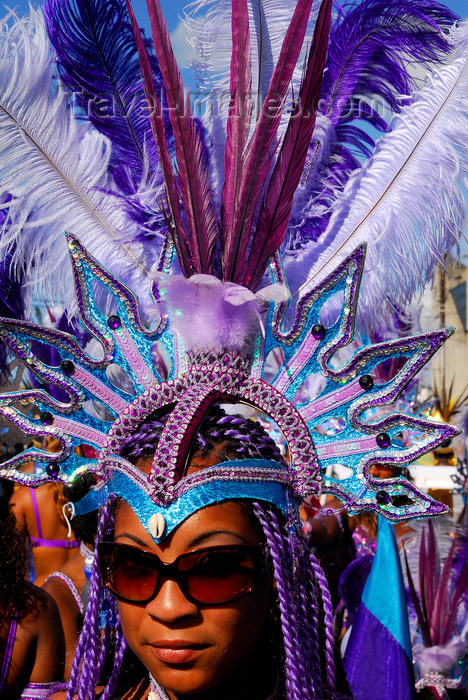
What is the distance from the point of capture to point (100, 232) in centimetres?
241

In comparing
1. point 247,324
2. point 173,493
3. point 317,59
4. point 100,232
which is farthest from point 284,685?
point 317,59

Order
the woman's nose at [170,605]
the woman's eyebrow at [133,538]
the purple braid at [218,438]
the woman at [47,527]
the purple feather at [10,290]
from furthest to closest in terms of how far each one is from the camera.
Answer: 1. the woman at [47,527]
2. the purple feather at [10,290]
3. the purple braid at [218,438]
4. the woman's eyebrow at [133,538]
5. the woman's nose at [170,605]

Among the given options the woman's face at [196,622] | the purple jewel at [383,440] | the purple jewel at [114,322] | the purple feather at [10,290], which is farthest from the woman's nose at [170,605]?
the purple feather at [10,290]

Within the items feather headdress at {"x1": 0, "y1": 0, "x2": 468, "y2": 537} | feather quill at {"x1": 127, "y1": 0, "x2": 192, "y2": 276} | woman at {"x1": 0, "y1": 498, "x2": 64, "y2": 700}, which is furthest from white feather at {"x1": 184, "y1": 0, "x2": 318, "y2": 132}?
woman at {"x1": 0, "y1": 498, "x2": 64, "y2": 700}

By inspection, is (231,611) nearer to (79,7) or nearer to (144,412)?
(144,412)

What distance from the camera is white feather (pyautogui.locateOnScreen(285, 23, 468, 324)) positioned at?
2.28 meters

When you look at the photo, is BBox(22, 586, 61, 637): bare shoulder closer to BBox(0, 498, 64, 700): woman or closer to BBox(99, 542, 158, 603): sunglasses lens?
BBox(0, 498, 64, 700): woman

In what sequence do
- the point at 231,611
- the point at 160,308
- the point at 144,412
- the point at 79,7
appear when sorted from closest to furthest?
the point at 231,611 → the point at 144,412 → the point at 160,308 → the point at 79,7

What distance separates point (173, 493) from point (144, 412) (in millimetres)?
353

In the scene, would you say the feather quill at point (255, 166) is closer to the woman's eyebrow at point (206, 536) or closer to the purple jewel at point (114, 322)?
the purple jewel at point (114, 322)

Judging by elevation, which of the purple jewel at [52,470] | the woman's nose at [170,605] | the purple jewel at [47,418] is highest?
the purple jewel at [47,418]

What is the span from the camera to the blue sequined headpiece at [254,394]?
200 centimetres

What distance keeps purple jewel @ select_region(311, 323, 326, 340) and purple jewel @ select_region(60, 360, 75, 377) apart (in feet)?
2.47

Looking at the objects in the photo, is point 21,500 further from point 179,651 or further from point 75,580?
point 179,651
